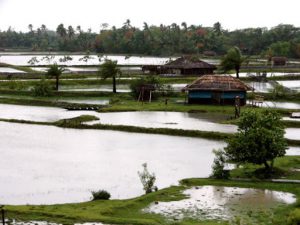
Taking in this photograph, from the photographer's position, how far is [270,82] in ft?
180

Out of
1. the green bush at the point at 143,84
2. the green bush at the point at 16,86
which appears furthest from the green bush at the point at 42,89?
the green bush at the point at 143,84

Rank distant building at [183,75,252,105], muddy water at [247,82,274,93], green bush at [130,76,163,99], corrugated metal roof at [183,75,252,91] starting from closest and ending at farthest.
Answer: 1. corrugated metal roof at [183,75,252,91]
2. distant building at [183,75,252,105]
3. green bush at [130,76,163,99]
4. muddy water at [247,82,274,93]

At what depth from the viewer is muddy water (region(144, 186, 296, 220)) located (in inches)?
663

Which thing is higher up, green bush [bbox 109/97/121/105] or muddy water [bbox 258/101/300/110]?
green bush [bbox 109/97/121/105]

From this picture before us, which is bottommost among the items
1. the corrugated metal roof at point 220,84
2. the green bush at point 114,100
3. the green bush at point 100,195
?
the green bush at point 100,195

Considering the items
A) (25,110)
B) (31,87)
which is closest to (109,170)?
(25,110)

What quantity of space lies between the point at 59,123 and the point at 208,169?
13215 mm

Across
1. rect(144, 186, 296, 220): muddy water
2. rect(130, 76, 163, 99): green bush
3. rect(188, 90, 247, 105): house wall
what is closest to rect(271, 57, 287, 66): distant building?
rect(130, 76, 163, 99): green bush

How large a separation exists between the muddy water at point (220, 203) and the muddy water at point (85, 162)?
1.85 metres

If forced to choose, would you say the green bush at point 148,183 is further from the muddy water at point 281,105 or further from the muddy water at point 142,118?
the muddy water at point 281,105

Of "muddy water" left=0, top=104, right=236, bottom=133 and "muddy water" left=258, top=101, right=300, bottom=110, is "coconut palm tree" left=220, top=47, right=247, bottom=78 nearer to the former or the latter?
"muddy water" left=258, top=101, right=300, bottom=110

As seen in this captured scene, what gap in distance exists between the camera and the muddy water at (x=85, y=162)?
1961 centimetres

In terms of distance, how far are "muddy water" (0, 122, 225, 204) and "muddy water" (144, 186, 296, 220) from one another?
1.85 m

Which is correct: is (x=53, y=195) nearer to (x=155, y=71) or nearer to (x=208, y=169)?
(x=208, y=169)
